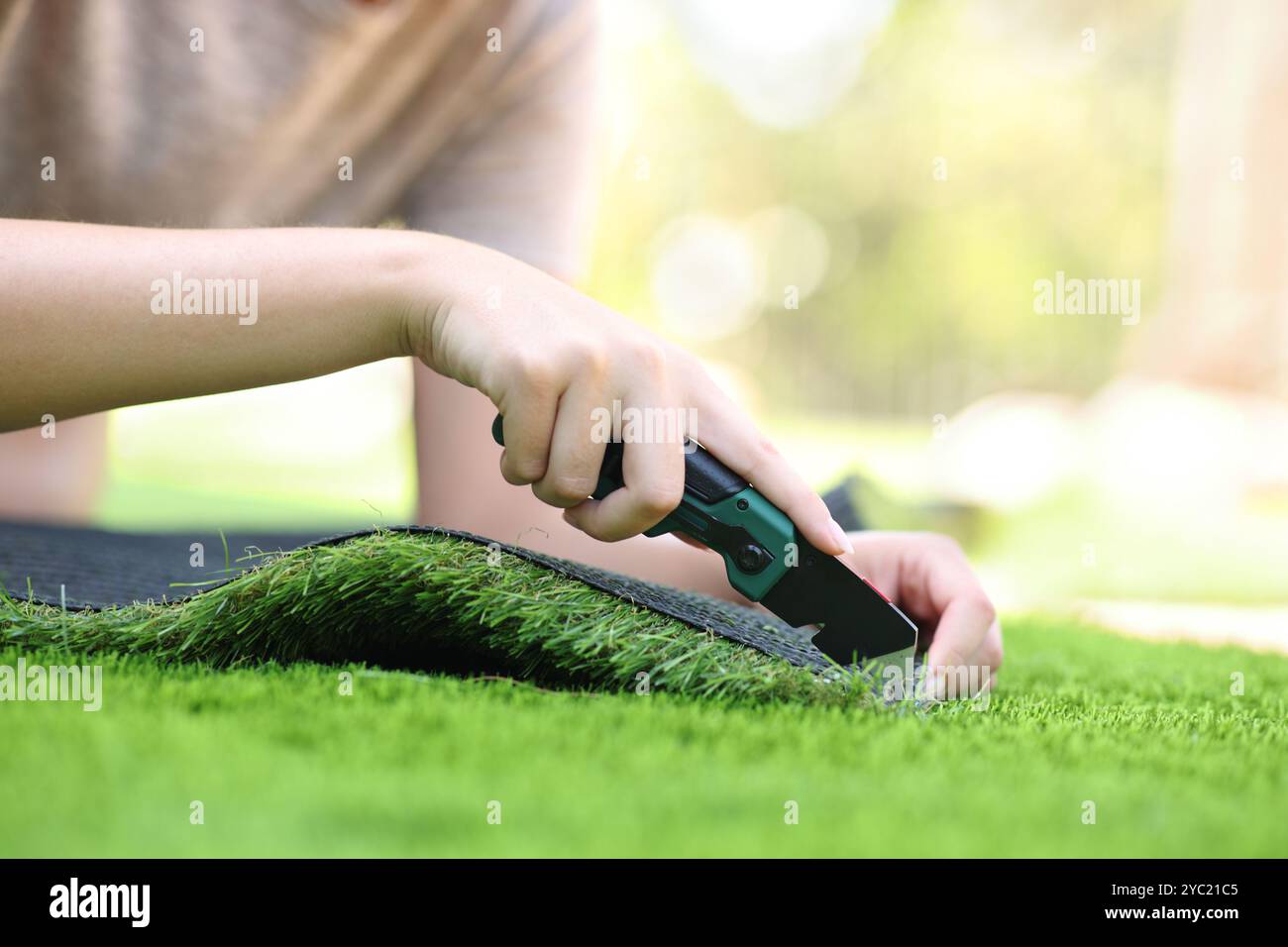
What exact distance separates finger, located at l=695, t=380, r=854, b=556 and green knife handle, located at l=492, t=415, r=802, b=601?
0.5 inches

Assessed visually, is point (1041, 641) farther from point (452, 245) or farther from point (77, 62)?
point (77, 62)

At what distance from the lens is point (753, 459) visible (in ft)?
3.55

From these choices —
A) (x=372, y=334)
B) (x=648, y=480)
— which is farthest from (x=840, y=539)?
(x=372, y=334)

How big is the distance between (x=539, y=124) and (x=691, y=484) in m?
1.29

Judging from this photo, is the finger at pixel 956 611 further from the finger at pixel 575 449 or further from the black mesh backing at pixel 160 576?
the finger at pixel 575 449

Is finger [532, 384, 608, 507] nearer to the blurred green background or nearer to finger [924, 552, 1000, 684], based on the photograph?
finger [924, 552, 1000, 684]

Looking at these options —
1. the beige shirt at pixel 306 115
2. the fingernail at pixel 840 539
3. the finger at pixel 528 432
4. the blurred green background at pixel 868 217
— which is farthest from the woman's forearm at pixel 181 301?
the blurred green background at pixel 868 217

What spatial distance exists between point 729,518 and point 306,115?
1257 mm

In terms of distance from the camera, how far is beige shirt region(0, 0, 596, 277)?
1668 mm

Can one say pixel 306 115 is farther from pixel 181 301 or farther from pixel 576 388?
pixel 576 388

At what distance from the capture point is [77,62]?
5.30 feet

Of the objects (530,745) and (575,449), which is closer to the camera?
(530,745)

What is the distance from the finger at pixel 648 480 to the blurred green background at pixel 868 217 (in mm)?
9022
